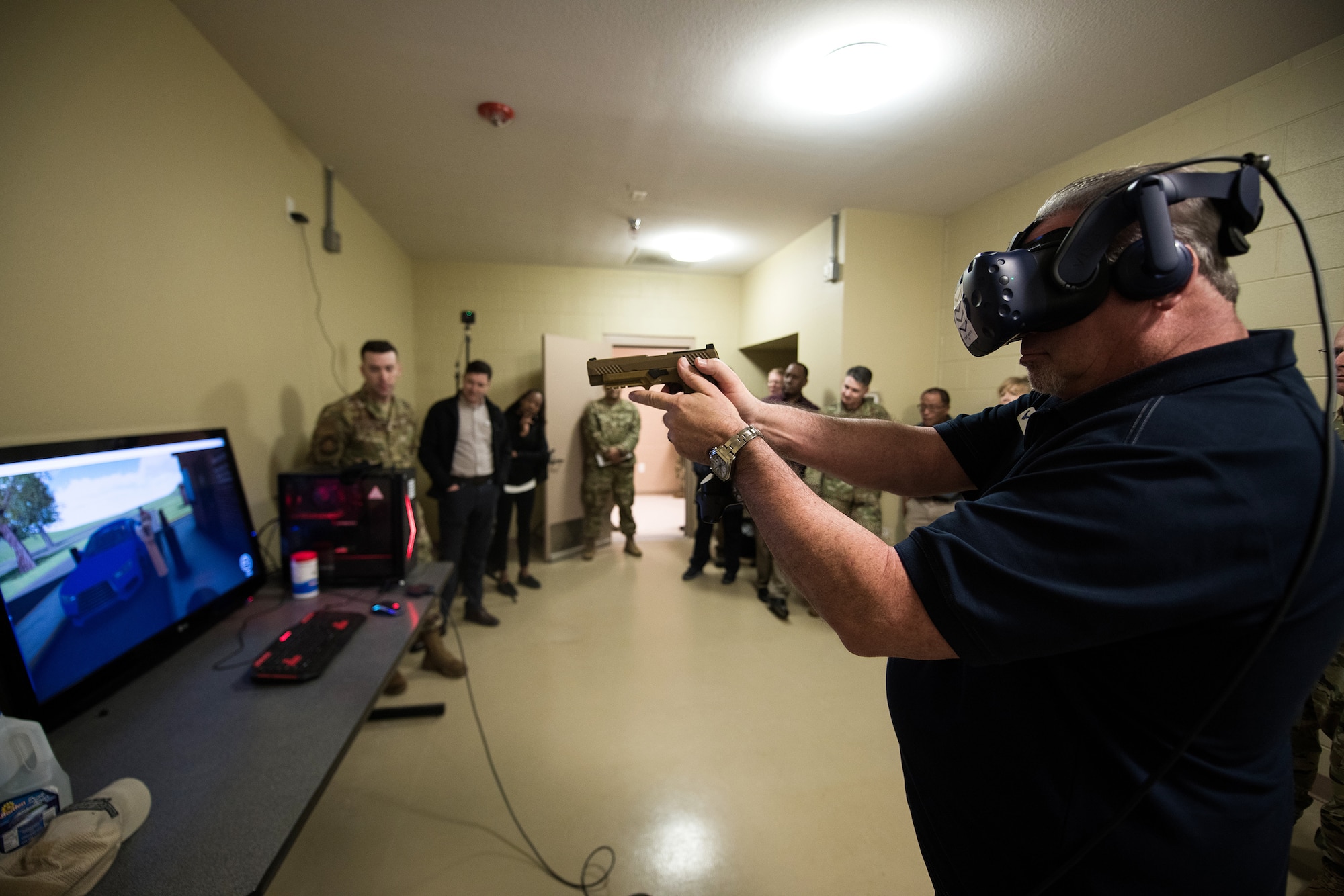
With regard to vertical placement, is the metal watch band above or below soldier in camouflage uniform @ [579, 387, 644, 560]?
above

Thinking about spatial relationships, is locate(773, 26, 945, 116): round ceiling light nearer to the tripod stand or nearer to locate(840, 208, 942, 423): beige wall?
locate(840, 208, 942, 423): beige wall

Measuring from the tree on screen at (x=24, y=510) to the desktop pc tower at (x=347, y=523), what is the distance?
704 millimetres

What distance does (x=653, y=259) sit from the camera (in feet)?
13.2

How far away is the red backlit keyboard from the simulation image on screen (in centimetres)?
24

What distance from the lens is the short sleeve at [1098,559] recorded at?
0.44m

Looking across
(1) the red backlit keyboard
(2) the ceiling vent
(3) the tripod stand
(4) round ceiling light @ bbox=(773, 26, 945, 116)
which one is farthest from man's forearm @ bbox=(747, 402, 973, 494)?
(3) the tripod stand

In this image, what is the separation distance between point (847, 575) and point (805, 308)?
329 cm

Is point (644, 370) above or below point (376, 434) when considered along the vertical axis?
above

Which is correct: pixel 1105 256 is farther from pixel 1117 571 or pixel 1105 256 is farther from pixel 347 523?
pixel 347 523

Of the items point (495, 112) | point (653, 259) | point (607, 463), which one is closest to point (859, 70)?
point (495, 112)

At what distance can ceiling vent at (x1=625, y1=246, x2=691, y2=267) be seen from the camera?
3836 mm

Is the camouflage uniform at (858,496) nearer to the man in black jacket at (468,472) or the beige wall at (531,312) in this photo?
the beige wall at (531,312)

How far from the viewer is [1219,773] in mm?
513

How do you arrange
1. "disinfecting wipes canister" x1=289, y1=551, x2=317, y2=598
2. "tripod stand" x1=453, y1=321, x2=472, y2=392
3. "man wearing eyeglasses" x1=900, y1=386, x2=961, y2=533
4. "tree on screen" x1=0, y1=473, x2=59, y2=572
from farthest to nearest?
1. "tripod stand" x1=453, y1=321, x2=472, y2=392
2. "man wearing eyeglasses" x1=900, y1=386, x2=961, y2=533
3. "disinfecting wipes canister" x1=289, y1=551, x2=317, y2=598
4. "tree on screen" x1=0, y1=473, x2=59, y2=572
